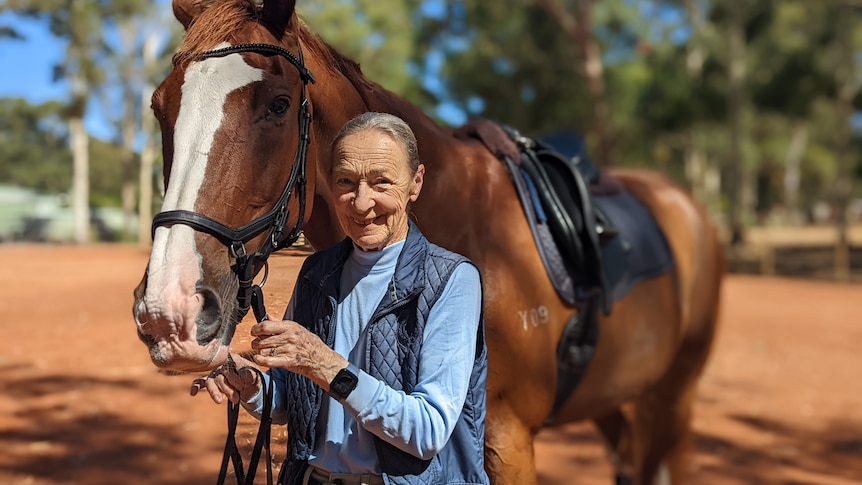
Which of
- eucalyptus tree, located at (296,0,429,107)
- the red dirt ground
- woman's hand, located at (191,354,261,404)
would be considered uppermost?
eucalyptus tree, located at (296,0,429,107)

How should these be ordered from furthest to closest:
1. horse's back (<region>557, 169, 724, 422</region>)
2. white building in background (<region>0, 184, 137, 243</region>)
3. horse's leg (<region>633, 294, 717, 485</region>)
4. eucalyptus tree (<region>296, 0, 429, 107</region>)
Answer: white building in background (<region>0, 184, 137, 243</region>) < eucalyptus tree (<region>296, 0, 429, 107</region>) < horse's leg (<region>633, 294, 717, 485</region>) < horse's back (<region>557, 169, 724, 422</region>)

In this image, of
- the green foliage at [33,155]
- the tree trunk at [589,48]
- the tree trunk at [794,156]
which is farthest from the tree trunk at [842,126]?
the green foliage at [33,155]

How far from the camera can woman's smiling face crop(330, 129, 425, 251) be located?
4.94 ft

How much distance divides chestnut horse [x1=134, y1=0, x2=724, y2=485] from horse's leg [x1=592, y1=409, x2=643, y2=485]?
1.09 m

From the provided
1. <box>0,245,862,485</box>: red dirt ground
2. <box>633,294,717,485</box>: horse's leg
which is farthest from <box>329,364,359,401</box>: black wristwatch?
<box>633,294,717,485</box>: horse's leg

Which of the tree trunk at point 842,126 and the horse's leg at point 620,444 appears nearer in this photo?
the horse's leg at point 620,444

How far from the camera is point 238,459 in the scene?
5.77ft

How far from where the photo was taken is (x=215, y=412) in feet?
20.6

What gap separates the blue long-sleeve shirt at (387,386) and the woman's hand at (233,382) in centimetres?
4

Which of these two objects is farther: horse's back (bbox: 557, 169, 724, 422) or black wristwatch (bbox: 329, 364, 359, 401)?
horse's back (bbox: 557, 169, 724, 422)

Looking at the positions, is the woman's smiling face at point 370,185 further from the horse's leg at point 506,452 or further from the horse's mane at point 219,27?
the horse's leg at point 506,452

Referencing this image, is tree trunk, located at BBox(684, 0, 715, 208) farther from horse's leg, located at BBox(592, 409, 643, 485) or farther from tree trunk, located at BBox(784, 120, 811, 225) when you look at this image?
horse's leg, located at BBox(592, 409, 643, 485)

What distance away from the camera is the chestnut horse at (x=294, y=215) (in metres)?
1.47

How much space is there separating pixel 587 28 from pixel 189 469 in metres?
20.2
